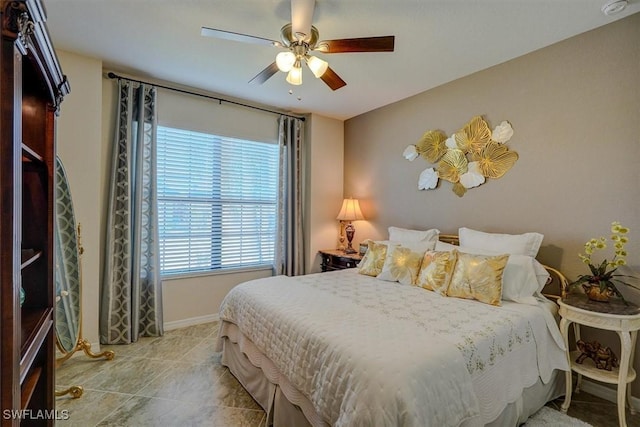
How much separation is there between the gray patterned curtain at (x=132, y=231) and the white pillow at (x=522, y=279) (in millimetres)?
3318

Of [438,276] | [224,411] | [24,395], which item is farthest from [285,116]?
[24,395]

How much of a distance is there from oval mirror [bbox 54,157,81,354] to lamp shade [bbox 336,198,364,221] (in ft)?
9.60

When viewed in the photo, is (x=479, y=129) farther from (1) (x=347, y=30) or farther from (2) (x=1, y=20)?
(2) (x=1, y=20)

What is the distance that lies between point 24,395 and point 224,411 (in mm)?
1256

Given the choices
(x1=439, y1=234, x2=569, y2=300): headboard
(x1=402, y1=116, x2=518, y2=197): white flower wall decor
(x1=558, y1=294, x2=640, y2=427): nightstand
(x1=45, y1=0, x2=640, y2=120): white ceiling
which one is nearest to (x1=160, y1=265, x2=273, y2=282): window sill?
(x1=45, y1=0, x2=640, y2=120): white ceiling

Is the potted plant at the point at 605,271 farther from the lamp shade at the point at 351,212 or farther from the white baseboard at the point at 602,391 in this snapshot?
the lamp shade at the point at 351,212

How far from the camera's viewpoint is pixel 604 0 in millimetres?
1964

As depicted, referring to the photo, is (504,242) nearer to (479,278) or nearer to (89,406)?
(479,278)

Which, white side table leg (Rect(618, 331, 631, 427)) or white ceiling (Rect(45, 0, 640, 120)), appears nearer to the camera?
white side table leg (Rect(618, 331, 631, 427))

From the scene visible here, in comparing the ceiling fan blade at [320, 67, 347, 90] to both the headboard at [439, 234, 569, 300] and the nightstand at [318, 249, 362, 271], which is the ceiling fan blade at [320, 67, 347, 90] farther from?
the headboard at [439, 234, 569, 300]

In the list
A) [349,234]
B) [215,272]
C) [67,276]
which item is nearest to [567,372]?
[349,234]

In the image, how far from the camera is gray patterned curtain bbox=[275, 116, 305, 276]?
4164mm

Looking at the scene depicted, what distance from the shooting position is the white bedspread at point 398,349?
1.28 metres

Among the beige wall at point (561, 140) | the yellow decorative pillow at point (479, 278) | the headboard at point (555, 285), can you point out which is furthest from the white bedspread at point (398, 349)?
the beige wall at point (561, 140)
